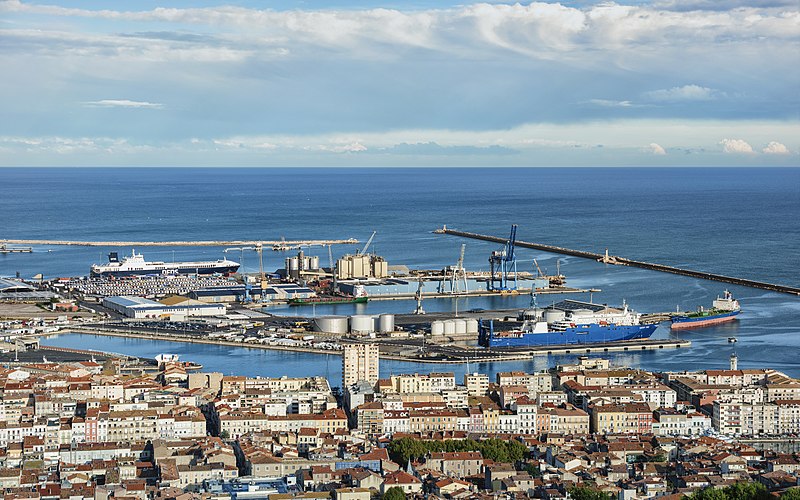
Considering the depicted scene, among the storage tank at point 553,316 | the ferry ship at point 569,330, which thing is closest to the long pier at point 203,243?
the storage tank at point 553,316

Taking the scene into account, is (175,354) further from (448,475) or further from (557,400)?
(448,475)

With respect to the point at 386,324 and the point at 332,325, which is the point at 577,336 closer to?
the point at 386,324

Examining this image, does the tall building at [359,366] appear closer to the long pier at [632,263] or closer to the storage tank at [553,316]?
the storage tank at [553,316]

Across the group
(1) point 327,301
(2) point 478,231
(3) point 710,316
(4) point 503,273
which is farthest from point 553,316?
(2) point 478,231

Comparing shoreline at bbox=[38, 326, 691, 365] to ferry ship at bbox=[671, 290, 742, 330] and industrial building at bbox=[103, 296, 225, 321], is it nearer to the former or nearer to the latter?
industrial building at bbox=[103, 296, 225, 321]

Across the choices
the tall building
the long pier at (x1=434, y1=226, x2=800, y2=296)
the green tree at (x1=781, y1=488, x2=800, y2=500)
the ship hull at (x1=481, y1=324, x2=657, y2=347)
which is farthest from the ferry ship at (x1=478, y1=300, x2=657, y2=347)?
the green tree at (x1=781, y1=488, x2=800, y2=500)

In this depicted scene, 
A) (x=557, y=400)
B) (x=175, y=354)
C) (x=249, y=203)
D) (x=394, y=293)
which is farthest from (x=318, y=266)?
(x=249, y=203)

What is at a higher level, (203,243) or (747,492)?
(203,243)
